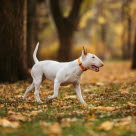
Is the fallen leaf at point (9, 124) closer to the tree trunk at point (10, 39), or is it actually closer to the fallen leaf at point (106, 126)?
the fallen leaf at point (106, 126)

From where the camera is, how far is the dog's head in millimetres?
7098

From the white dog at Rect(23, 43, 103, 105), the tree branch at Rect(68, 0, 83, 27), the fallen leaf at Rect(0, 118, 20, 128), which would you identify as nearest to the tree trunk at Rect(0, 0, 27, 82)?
the white dog at Rect(23, 43, 103, 105)

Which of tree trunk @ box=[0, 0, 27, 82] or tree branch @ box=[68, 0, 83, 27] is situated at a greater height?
tree branch @ box=[68, 0, 83, 27]

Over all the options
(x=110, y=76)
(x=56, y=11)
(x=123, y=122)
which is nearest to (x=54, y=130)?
(x=123, y=122)

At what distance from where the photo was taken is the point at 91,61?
23.3 ft

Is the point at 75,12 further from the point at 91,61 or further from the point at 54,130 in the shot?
the point at 54,130

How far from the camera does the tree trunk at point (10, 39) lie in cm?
1239

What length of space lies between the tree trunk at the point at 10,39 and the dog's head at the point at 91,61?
18.5 ft

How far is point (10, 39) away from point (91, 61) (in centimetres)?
582

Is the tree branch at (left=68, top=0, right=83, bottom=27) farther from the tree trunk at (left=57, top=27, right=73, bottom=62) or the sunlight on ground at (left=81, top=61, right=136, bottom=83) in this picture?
the sunlight on ground at (left=81, top=61, right=136, bottom=83)

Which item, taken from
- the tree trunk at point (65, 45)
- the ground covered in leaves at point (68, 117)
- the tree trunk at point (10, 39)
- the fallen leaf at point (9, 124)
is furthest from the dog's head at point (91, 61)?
the tree trunk at point (65, 45)

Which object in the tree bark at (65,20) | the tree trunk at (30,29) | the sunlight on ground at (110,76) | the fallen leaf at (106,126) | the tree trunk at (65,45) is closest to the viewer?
the fallen leaf at (106,126)

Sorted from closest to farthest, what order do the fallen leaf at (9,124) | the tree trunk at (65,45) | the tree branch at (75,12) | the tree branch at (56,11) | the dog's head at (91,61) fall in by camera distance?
the fallen leaf at (9,124) < the dog's head at (91,61) < the tree branch at (75,12) < the tree branch at (56,11) < the tree trunk at (65,45)

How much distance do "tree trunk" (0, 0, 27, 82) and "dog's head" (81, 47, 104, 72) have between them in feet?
18.5
